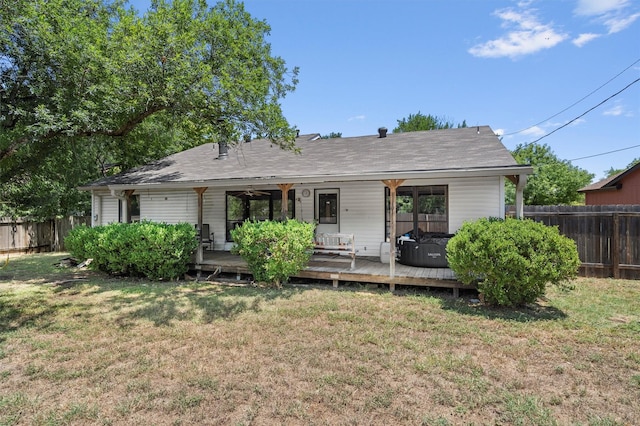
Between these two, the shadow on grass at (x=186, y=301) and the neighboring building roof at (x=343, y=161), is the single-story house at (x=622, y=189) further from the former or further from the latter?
the shadow on grass at (x=186, y=301)

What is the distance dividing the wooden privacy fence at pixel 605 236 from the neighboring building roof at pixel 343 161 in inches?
97.5

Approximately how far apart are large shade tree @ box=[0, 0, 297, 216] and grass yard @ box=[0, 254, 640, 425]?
444cm

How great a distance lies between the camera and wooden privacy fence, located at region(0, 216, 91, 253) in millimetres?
13836

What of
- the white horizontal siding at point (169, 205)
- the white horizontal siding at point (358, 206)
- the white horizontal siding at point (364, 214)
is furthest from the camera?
the white horizontal siding at point (169, 205)

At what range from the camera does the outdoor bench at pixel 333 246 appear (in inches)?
305

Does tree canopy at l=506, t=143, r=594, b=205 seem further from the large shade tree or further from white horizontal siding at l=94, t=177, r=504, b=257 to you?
the large shade tree

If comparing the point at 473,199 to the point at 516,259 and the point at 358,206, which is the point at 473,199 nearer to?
the point at 358,206

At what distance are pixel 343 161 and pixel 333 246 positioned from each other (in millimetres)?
2821

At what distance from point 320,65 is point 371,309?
43.6 feet

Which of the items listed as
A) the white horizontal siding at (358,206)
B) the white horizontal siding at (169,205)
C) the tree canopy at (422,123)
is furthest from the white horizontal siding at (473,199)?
the tree canopy at (422,123)

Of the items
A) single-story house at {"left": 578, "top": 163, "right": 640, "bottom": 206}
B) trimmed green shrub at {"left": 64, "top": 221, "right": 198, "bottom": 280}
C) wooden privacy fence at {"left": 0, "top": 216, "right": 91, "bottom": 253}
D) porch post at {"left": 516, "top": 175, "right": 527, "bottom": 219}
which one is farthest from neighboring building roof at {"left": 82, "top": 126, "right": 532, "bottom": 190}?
single-story house at {"left": 578, "top": 163, "right": 640, "bottom": 206}

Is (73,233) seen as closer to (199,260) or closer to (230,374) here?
(199,260)

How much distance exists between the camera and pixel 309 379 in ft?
10.9

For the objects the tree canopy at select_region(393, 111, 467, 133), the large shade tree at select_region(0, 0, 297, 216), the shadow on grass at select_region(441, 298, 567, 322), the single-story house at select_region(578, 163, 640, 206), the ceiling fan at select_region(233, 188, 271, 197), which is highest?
the tree canopy at select_region(393, 111, 467, 133)
